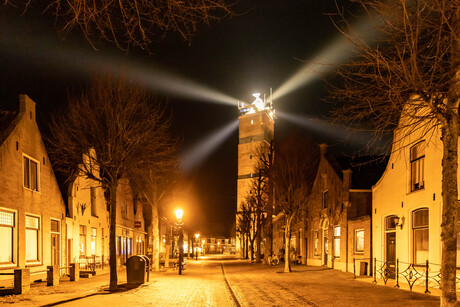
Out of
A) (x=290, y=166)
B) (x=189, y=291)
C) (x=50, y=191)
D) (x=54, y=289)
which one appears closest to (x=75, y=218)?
(x=50, y=191)

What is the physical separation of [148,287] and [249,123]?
232ft

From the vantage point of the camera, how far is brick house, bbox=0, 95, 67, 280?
54.9 feet

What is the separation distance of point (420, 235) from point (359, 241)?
7668mm

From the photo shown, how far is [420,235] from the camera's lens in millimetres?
17109

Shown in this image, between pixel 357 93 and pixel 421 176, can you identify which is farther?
pixel 421 176

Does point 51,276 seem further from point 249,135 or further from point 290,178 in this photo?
point 249,135

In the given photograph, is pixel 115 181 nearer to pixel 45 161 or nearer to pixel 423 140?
pixel 45 161

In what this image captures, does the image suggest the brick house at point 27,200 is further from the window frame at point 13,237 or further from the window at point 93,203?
the window at point 93,203

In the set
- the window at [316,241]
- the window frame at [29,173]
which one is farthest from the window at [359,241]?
the window frame at [29,173]

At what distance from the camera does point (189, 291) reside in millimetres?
15898

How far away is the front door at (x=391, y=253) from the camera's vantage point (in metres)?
19.5

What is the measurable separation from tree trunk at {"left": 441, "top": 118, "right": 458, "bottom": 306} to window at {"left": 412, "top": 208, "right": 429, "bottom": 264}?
978cm

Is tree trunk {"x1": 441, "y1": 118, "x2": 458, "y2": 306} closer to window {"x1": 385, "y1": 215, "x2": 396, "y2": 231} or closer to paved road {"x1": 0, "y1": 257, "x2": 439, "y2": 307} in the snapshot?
paved road {"x1": 0, "y1": 257, "x2": 439, "y2": 307}

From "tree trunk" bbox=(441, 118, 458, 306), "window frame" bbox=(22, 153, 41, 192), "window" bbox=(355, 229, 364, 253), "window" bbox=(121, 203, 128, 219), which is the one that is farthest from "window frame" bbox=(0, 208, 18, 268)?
"window" bbox=(121, 203, 128, 219)
